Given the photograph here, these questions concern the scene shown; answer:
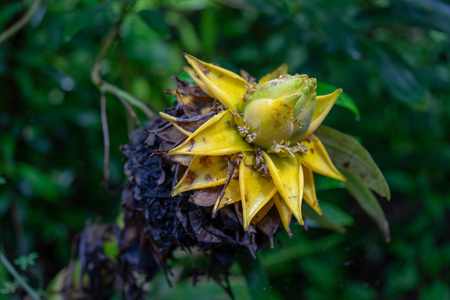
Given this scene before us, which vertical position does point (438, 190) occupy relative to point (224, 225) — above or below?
below

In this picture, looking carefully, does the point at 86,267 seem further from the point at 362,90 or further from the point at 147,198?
the point at 362,90

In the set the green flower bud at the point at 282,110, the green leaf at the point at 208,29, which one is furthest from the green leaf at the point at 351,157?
the green leaf at the point at 208,29

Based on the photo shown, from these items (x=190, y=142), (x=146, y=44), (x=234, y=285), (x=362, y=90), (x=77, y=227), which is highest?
(x=190, y=142)

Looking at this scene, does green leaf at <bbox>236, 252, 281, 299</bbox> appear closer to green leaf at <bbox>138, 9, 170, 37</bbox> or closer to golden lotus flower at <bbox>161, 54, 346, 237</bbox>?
golden lotus flower at <bbox>161, 54, 346, 237</bbox>

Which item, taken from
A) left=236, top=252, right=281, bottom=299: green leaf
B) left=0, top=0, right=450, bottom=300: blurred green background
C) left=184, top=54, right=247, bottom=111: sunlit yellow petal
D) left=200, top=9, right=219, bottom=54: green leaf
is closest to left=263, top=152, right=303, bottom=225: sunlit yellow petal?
left=184, top=54, right=247, bottom=111: sunlit yellow petal

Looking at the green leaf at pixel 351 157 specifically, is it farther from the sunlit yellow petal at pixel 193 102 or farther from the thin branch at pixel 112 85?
the thin branch at pixel 112 85

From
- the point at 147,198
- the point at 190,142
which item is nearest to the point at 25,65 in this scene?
the point at 147,198
